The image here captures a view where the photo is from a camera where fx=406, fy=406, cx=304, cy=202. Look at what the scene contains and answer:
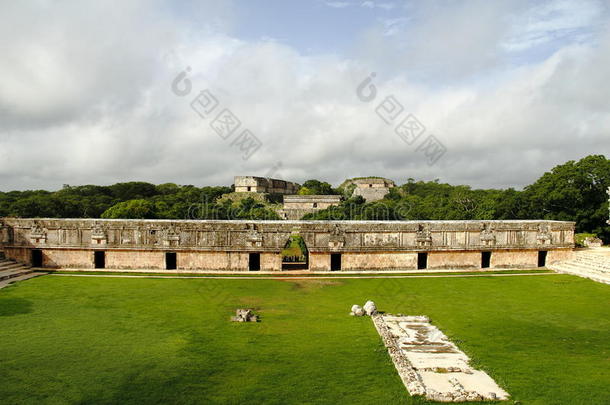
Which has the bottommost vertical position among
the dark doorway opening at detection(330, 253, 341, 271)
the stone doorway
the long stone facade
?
the stone doorway

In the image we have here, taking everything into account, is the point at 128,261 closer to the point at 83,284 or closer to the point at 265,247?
the point at 83,284

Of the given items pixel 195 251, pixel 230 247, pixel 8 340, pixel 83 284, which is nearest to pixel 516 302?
pixel 230 247

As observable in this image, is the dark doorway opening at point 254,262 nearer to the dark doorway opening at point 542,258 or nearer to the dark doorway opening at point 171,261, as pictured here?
the dark doorway opening at point 171,261

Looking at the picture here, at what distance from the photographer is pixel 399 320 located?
10578mm

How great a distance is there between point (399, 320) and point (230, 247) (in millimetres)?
9266

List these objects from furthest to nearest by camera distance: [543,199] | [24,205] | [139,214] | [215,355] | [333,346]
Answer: [24,205], [139,214], [543,199], [333,346], [215,355]

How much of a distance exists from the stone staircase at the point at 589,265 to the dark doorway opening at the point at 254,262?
1347cm

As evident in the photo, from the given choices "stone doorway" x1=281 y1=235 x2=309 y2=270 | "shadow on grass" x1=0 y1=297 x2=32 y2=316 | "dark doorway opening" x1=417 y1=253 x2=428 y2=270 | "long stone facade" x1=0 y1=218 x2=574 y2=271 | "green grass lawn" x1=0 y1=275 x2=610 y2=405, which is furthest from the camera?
"stone doorway" x1=281 y1=235 x2=309 y2=270

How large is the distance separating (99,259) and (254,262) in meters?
7.03

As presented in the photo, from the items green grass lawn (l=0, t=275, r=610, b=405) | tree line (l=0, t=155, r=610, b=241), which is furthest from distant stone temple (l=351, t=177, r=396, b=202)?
green grass lawn (l=0, t=275, r=610, b=405)

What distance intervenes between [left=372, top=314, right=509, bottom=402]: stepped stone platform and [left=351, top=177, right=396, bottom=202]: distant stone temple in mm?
62575

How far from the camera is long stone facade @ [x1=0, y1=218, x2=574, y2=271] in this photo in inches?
700

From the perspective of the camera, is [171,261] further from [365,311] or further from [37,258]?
[365,311]

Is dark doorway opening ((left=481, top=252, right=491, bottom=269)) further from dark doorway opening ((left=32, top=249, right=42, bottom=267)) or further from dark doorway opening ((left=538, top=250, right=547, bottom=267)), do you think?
dark doorway opening ((left=32, top=249, right=42, bottom=267))
